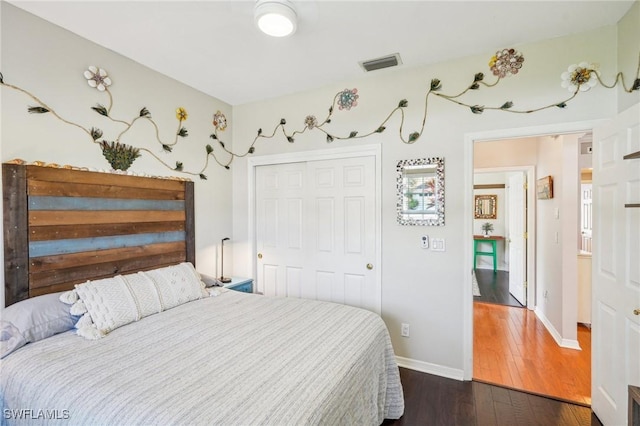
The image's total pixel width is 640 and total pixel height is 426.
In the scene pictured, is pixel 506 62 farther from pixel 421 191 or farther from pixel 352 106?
pixel 352 106

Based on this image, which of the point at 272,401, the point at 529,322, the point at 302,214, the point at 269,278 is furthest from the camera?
the point at 529,322

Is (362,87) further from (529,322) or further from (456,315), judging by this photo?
(529,322)

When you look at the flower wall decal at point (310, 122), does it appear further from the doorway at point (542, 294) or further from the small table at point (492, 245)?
the small table at point (492, 245)

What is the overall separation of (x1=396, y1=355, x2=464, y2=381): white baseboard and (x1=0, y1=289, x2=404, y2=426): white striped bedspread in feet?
2.37

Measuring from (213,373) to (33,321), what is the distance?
44.6 inches

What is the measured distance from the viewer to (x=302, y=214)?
3.18m

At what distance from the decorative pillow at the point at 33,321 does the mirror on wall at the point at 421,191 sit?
8.06 ft

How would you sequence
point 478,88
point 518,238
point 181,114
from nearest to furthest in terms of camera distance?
1. point 478,88
2. point 181,114
3. point 518,238

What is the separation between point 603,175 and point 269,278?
9.78ft

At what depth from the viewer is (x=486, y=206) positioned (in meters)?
6.96

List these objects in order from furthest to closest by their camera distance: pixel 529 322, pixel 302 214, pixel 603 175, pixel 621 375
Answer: pixel 529 322
pixel 302 214
pixel 603 175
pixel 621 375

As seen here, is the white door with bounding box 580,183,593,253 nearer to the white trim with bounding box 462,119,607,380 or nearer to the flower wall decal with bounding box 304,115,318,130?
the white trim with bounding box 462,119,607,380

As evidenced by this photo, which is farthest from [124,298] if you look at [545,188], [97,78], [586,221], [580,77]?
[586,221]

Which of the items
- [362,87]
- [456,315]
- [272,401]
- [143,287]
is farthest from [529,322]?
[143,287]
